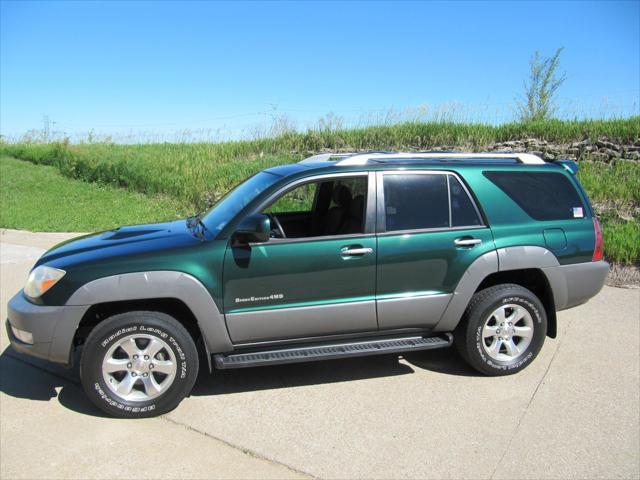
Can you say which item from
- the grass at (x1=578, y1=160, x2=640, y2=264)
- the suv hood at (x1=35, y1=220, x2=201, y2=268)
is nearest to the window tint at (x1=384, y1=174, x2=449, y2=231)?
the suv hood at (x1=35, y1=220, x2=201, y2=268)

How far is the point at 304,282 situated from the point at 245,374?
3.68 ft

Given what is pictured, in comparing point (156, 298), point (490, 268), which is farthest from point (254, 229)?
point (490, 268)

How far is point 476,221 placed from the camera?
14.8 ft

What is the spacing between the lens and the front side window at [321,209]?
4.41 meters

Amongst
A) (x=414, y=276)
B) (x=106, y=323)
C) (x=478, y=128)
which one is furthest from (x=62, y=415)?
(x=478, y=128)

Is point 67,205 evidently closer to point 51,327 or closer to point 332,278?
point 51,327

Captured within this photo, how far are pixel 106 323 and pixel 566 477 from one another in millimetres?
3074

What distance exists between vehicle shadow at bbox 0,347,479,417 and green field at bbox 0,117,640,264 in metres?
4.45

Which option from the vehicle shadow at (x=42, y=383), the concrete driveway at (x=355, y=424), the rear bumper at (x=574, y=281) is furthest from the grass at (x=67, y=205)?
the rear bumper at (x=574, y=281)

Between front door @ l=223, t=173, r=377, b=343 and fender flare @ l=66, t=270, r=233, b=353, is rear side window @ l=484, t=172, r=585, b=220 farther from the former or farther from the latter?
fender flare @ l=66, t=270, r=233, b=353

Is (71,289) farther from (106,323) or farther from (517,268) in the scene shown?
(517,268)

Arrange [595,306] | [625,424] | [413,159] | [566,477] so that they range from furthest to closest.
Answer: [595,306]
[413,159]
[625,424]
[566,477]

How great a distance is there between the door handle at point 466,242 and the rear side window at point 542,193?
1.76ft

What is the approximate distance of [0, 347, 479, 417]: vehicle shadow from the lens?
4.35m
